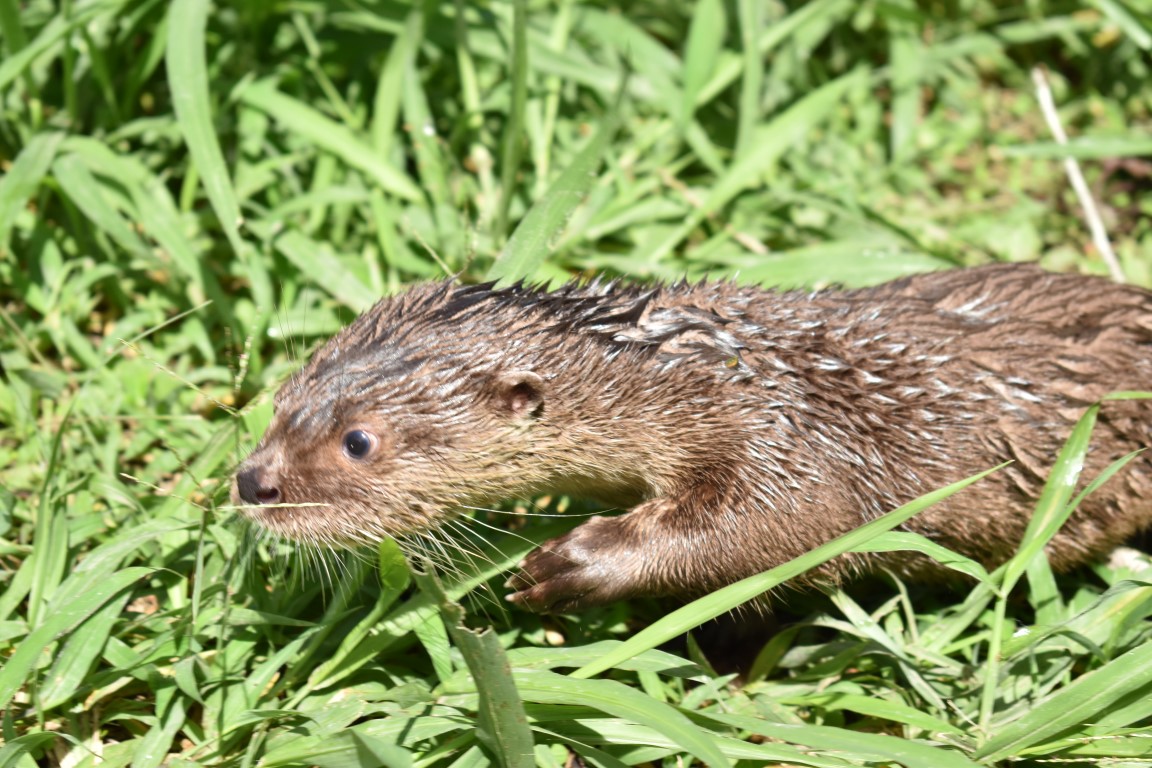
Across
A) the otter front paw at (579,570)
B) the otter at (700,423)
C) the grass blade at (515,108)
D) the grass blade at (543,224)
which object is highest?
the grass blade at (515,108)

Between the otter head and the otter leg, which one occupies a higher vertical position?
the otter head

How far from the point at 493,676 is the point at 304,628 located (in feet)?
3.44

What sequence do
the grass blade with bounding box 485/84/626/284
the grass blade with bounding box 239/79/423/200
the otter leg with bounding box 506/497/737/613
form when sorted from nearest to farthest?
the otter leg with bounding box 506/497/737/613 → the grass blade with bounding box 485/84/626/284 → the grass blade with bounding box 239/79/423/200

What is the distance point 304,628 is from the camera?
3703 mm

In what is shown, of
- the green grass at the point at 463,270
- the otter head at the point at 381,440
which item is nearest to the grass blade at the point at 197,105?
the green grass at the point at 463,270

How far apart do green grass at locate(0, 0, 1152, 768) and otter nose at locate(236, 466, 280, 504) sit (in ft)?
0.66

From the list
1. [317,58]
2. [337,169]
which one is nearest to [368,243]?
[337,169]

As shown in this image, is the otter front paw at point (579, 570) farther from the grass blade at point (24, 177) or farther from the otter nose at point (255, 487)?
the grass blade at point (24, 177)

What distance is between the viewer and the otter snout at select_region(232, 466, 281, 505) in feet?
10.9

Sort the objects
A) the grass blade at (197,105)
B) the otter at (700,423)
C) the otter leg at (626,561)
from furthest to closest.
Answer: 1. the grass blade at (197,105)
2. the otter leg at (626,561)
3. the otter at (700,423)

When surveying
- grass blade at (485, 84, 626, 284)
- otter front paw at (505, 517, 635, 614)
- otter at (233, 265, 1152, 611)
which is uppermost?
grass blade at (485, 84, 626, 284)

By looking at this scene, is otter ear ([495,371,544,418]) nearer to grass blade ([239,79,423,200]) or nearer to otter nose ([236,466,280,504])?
otter nose ([236,466,280,504])

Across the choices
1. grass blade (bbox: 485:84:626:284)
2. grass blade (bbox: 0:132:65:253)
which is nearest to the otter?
grass blade (bbox: 485:84:626:284)

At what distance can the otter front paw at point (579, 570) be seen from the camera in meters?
3.46
